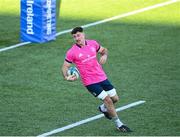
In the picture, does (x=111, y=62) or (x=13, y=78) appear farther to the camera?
(x=111, y=62)

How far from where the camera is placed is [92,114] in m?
13.7

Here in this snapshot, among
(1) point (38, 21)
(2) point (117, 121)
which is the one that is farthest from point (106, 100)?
(1) point (38, 21)

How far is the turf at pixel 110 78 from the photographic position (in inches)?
515

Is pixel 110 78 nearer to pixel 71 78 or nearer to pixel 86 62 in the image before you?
pixel 86 62

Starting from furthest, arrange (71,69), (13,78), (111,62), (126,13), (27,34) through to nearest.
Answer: (126,13), (27,34), (111,62), (13,78), (71,69)

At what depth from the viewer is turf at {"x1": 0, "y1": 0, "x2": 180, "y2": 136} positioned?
13086 mm

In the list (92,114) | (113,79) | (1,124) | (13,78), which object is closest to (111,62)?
(113,79)

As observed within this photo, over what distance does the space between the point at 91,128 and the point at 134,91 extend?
2718mm

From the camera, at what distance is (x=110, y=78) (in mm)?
16297

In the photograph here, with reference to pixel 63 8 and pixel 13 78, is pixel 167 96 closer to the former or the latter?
pixel 13 78

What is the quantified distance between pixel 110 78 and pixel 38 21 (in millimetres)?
4200

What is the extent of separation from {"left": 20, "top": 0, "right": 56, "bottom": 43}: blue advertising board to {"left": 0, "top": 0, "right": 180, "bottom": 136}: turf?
373 mm

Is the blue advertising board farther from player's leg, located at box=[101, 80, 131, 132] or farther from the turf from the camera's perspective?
player's leg, located at box=[101, 80, 131, 132]

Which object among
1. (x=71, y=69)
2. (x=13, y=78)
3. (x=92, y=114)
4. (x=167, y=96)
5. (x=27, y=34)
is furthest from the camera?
(x=27, y=34)
